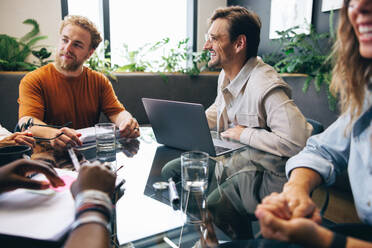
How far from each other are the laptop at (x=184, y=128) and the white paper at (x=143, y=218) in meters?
0.40

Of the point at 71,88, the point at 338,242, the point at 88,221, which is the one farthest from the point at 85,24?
the point at 338,242

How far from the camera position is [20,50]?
10.7 ft

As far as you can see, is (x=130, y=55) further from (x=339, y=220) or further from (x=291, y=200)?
(x=291, y=200)

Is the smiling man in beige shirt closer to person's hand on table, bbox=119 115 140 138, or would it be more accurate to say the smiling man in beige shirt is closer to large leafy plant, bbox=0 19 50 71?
person's hand on table, bbox=119 115 140 138

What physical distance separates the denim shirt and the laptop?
38 cm

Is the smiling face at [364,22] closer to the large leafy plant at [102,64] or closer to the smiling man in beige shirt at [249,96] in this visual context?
the smiling man in beige shirt at [249,96]

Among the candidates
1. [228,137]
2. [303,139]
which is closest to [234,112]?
[228,137]

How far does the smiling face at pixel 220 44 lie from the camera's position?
1818 millimetres

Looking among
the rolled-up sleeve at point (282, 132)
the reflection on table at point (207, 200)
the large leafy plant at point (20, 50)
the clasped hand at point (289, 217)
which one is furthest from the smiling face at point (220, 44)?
the large leafy plant at point (20, 50)

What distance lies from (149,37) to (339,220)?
3.43 m

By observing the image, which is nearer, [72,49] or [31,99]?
[31,99]

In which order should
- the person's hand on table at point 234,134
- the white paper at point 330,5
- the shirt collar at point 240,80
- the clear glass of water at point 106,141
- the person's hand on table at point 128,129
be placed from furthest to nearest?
the white paper at point 330,5
the shirt collar at point 240,80
the person's hand on table at point 128,129
the person's hand on table at point 234,134
the clear glass of water at point 106,141

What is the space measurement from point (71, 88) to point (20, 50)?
178cm

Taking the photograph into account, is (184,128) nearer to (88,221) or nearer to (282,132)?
(282,132)
